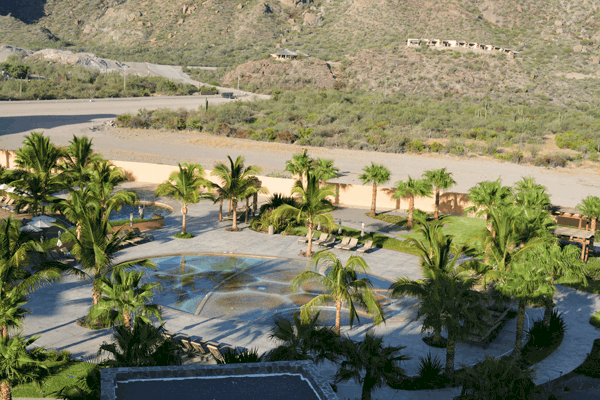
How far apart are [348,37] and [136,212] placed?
103709 mm

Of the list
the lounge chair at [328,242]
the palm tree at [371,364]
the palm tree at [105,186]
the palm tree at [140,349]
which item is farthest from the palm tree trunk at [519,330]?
the palm tree at [105,186]

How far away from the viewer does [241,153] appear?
59.2 m

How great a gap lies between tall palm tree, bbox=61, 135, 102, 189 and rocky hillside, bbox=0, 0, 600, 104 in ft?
250

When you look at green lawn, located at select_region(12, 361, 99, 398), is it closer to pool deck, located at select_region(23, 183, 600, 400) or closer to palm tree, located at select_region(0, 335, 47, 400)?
pool deck, located at select_region(23, 183, 600, 400)

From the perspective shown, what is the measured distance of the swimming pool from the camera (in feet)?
74.2

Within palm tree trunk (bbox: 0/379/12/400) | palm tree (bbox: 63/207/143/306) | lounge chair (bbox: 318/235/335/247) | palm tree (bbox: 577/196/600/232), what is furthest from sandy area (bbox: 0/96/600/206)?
palm tree trunk (bbox: 0/379/12/400)

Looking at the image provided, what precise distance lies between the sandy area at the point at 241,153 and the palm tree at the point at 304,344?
33.0 meters

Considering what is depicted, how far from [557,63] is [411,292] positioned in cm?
11454

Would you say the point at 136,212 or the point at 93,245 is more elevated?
the point at 93,245

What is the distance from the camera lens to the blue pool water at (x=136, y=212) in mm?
36812

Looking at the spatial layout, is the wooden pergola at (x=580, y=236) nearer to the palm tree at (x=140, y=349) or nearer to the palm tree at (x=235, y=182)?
the palm tree at (x=235, y=182)

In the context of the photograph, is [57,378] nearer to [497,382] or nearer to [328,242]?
[497,382]

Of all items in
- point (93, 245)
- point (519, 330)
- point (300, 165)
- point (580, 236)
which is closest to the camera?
point (519, 330)

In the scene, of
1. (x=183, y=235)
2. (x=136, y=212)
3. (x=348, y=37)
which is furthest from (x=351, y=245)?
(x=348, y=37)
